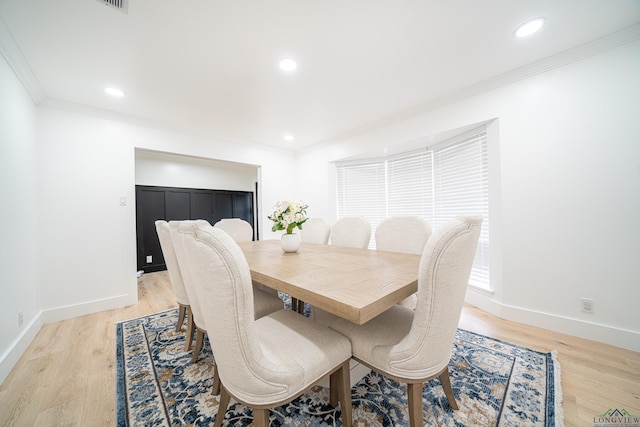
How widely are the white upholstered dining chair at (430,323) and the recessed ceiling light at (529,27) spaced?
1.73m

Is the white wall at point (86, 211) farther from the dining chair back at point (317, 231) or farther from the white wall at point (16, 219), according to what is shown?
the dining chair back at point (317, 231)

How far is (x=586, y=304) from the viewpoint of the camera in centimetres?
179

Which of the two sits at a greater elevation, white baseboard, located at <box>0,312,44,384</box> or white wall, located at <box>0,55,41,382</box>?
white wall, located at <box>0,55,41,382</box>

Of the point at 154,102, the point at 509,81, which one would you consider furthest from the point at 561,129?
the point at 154,102

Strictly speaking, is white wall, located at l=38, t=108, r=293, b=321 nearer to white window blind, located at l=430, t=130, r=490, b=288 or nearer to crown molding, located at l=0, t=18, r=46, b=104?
crown molding, located at l=0, t=18, r=46, b=104

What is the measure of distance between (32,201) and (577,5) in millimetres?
4699

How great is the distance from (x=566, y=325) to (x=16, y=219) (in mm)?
4667

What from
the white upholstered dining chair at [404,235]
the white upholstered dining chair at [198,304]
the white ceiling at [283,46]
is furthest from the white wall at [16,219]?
the white upholstered dining chair at [404,235]

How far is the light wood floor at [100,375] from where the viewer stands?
3.85 ft

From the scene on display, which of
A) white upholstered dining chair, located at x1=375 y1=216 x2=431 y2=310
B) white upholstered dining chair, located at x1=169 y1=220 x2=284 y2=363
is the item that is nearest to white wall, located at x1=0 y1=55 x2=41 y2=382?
white upholstered dining chair, located at x1=169 y1=220 x2=284 y2=363

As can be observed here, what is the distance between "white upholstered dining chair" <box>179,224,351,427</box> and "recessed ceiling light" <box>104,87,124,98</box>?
2508 mm

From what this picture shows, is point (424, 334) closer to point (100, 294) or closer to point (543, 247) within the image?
point (543, 247)

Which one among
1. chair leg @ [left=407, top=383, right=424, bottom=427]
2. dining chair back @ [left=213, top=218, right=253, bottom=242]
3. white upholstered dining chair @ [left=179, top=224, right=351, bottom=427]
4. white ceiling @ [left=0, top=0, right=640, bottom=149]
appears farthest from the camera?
dining chair back @ [left=213, top=218, right=253, bottom=242]

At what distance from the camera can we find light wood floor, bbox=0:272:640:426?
3.85 ft
